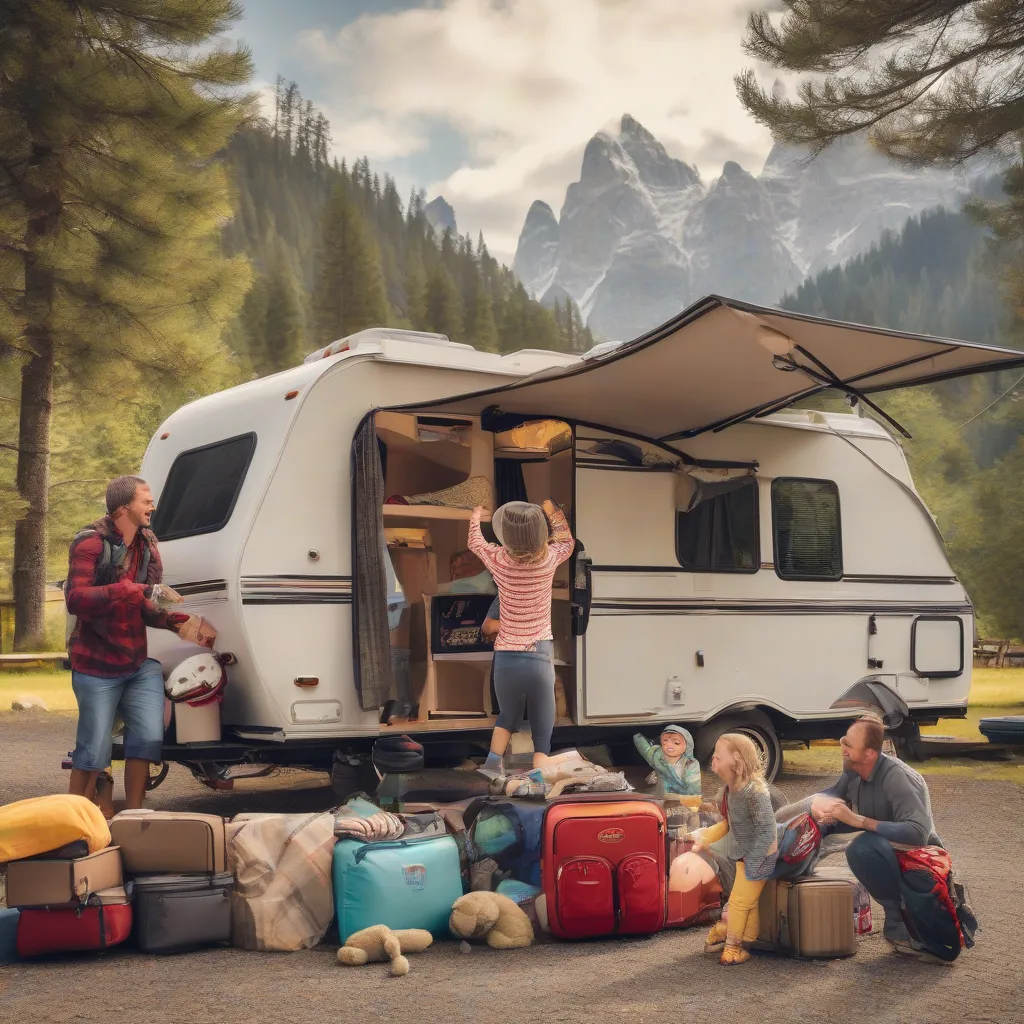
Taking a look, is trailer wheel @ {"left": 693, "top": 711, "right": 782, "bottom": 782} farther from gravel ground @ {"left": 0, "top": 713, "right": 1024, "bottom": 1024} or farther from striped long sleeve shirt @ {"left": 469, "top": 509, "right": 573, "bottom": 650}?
gravel ground @ {"left": 0, "top": 713, "right": 1024, "bottom": 1024}

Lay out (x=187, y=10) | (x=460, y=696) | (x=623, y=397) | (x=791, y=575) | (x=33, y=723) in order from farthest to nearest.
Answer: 1. (x=187, y=10)
2. (x=33, y=723)
3. (x=791, y=575)
4. (x=460, y=696)
5. (x=623, y=397)

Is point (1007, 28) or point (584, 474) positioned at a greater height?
point (1007, 28)

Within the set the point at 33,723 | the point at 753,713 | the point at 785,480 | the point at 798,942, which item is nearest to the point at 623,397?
the point at 785,480

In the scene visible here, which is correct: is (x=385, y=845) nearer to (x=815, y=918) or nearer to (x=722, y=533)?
(x=815, y=918)

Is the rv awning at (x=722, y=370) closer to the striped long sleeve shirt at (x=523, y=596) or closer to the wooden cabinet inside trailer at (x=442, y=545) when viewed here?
the wooden cabinet inside trailer at (x=442, y=545)

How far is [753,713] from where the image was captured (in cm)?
827

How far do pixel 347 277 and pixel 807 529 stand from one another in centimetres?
5305

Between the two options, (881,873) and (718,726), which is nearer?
(881,873)

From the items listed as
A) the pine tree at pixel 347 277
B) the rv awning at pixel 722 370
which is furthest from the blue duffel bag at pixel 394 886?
the pine tree at pixel 347 277

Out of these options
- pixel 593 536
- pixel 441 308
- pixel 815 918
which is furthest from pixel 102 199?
pixel 441 308

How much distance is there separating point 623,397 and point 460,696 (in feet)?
7.05

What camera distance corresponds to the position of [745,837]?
14.9 ft

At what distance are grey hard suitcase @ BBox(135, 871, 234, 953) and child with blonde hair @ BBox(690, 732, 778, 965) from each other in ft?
6.12

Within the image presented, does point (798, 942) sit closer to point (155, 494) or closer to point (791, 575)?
point (791, 575)
